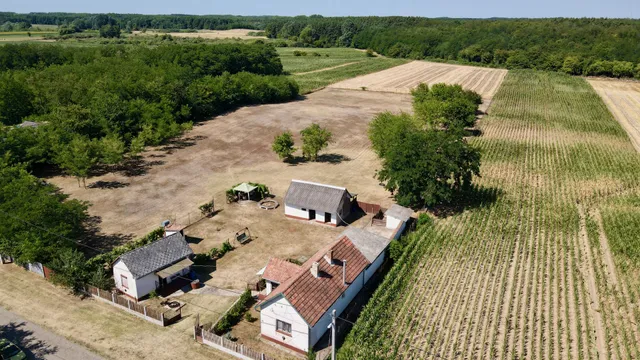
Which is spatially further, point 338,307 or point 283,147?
point 283,147

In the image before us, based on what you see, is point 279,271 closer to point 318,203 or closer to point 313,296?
point 313,296

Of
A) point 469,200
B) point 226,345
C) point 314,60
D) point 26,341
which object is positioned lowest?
point 26,341

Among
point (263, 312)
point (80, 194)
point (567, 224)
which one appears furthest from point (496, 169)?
A: point (80, 194)

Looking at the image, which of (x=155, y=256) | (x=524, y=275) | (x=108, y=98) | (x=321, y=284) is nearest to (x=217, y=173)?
(x=108, y=98)

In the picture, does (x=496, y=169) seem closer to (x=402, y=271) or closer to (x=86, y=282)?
(x=402, y=271)

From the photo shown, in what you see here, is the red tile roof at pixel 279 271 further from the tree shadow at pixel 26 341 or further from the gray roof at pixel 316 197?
the tree shadow at pixel 26 341

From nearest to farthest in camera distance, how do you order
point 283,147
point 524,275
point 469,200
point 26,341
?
point 26,341 → point 524,275 → point 469,200 → point 283,147
